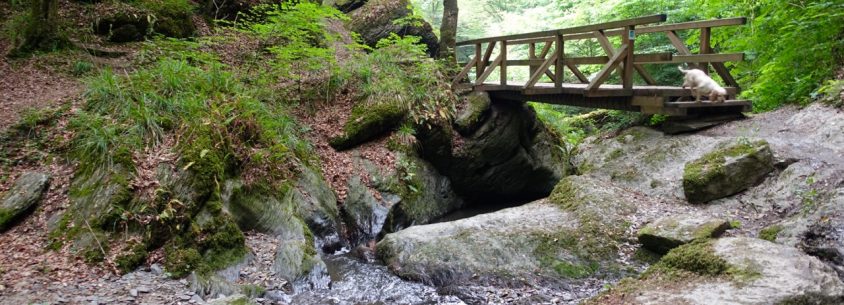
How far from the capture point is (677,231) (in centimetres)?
613

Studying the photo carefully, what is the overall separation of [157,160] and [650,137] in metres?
8.55

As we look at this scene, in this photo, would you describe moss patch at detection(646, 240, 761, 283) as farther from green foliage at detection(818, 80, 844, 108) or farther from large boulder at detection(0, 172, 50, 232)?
large boulder at detection(0, 172, 50, 232)

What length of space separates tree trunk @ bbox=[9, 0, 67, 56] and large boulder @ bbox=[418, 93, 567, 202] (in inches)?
315

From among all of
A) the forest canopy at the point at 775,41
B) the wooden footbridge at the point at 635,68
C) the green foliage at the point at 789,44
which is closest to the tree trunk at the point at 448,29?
the wooden footbridge at the point at 635,68

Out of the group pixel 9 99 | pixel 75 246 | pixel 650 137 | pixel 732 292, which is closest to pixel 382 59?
pixel 650 137

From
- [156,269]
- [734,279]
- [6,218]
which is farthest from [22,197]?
[734,279]

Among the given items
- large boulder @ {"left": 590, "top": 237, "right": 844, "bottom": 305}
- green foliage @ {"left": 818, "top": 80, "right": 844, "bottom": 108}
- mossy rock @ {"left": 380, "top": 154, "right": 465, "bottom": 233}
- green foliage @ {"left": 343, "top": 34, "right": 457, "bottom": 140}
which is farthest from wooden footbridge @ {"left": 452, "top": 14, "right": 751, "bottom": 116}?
large boulder @ {"left": 590, "top": 237, "right": 844, "bottom": 305}

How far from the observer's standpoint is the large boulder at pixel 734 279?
13.9 feet

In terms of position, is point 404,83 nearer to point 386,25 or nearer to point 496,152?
point 496,152

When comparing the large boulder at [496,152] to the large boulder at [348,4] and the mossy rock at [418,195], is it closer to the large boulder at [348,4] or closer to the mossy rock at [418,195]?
the mossy rock at [418,195]

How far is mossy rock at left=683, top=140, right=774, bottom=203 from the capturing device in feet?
23.5

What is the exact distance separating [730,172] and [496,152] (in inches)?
219

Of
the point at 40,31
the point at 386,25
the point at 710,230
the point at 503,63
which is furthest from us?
the point at 386,25

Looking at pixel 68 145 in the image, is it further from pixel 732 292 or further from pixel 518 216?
pixel 732 292
